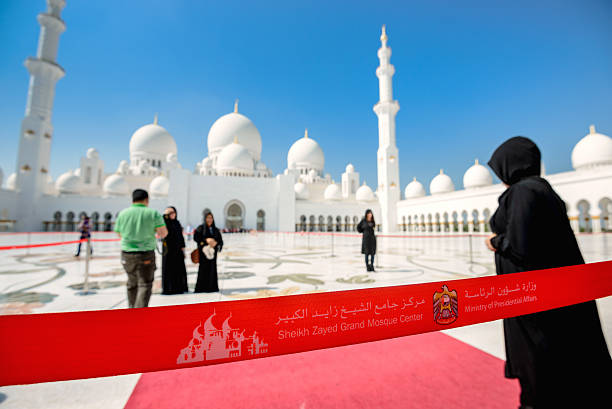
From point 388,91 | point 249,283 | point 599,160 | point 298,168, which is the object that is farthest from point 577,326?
point 298,168

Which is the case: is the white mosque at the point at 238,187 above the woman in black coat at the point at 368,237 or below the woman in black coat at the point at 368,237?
above

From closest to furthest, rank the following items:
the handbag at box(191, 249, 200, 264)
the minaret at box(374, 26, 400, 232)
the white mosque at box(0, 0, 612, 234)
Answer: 1. the handbag at box(191, 249, 200, 264)
2. the white mosque at box(0, 0, 612, 234)
3. the minaret at box(374, 26, 400, 232)

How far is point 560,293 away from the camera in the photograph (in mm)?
1390

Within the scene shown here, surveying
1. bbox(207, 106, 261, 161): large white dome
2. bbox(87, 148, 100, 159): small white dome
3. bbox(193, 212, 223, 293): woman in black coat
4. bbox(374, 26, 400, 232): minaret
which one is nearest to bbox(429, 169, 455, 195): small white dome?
bbox(374, 26, 400, 232): minaret

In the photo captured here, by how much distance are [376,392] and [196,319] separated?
1.11 meters

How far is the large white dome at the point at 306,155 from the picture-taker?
35125 millimetres

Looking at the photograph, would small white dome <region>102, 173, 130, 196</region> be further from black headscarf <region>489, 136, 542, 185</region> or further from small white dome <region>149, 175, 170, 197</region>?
black headscarf <region>489, 136, 542, 185</region>

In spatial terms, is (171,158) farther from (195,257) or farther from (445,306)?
(445,306)

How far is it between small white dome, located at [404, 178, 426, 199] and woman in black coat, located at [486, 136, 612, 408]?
1131 inches

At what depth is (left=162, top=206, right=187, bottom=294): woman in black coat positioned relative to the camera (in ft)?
11.5

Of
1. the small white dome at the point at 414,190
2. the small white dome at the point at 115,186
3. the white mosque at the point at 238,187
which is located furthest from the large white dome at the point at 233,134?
the small white dome at the point at 414,190

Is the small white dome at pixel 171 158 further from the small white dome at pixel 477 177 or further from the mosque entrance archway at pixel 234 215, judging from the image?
the small white dome at pixel 477 177

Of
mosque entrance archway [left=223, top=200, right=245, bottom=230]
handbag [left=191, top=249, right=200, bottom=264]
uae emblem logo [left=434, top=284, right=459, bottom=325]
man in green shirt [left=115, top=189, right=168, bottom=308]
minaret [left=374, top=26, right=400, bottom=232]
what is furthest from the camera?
mosque entrance archway [left=223, top=200, right=245, bottom=230]

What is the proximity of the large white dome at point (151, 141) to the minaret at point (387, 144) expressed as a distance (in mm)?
24094
